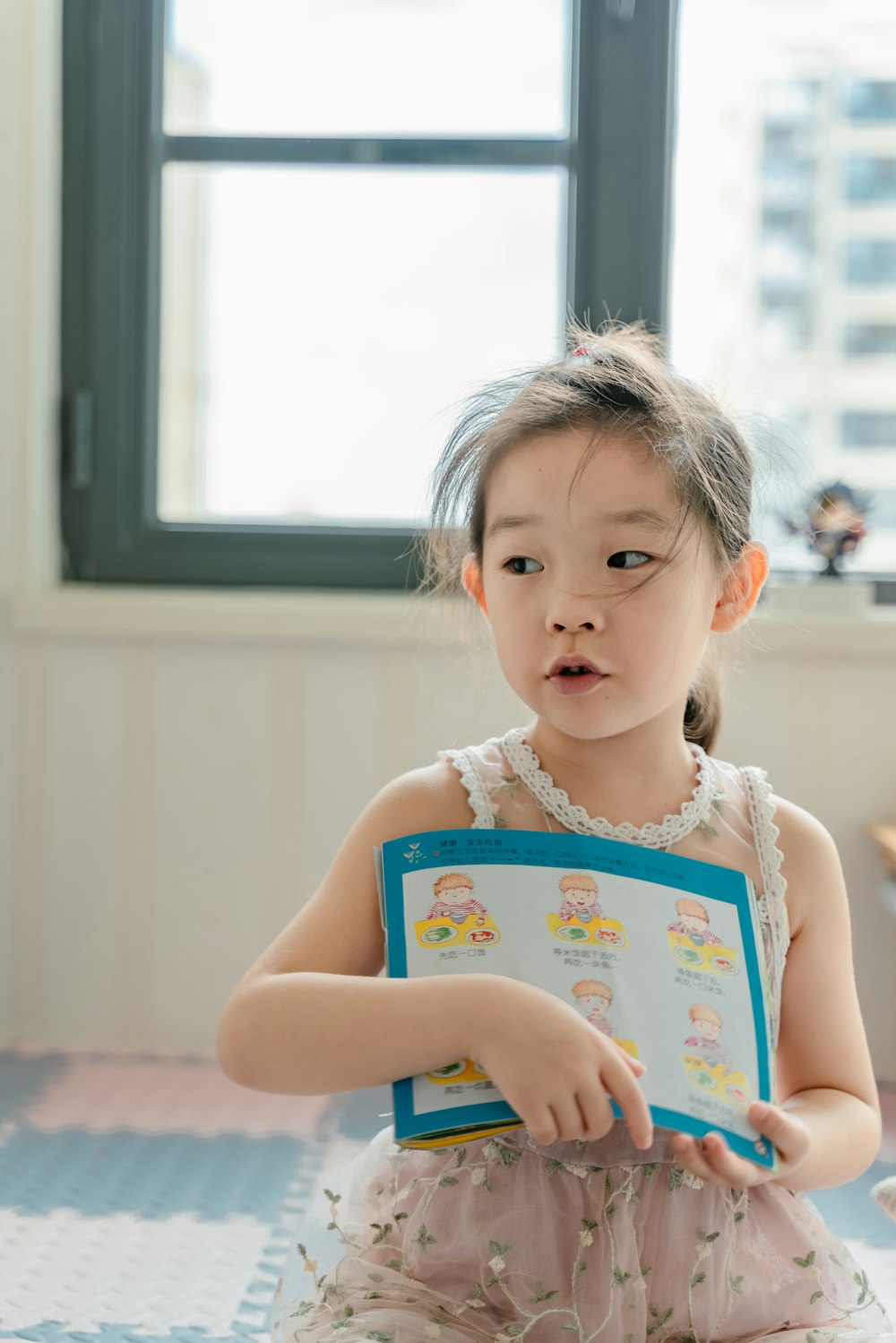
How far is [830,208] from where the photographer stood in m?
1.54

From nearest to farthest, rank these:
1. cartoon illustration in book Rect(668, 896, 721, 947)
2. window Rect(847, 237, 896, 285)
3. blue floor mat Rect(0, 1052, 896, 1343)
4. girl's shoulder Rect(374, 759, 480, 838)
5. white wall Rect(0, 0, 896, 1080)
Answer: cartoon illustration in book Rect(668, 896, 721, 947)
girl's shoulder Rect(374, 759, 480, 838)
blue floor mat Rect(0, 1052, 896, 1343)
white wall Rect(0, 0, 896, 1080)
window Rect(847, 237, 896, 285)

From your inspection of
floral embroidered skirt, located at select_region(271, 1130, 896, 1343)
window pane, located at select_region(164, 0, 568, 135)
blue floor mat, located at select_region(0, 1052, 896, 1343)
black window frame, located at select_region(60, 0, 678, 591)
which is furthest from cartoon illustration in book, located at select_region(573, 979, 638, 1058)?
window pane, located at select_region(164, 0, 568, 135)

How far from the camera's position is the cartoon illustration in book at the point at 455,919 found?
684 mm

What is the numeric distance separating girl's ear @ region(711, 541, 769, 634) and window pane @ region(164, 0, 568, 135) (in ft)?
Result: 2.85

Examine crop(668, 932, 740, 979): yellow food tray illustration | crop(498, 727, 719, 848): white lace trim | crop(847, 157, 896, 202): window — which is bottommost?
crop(668, 932, 740, 979): yellow food tray illustration

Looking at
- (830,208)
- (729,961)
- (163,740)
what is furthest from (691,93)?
(729,961)

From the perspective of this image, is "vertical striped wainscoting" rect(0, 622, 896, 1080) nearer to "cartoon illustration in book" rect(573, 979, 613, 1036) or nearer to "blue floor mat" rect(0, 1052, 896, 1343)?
"blue floor mat" rect(0, 1052, 896, 1343)

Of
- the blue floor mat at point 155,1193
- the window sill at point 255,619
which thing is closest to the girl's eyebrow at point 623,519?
the blue floor mat at point 155,1193

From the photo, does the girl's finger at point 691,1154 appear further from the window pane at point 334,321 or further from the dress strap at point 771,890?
the window pane at point 334,321

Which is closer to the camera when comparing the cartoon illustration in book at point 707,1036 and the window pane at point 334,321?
the cartoon illustration in book at point 707,1036

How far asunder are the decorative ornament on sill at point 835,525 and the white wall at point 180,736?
0.34 ft

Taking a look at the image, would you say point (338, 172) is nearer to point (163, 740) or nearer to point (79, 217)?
point (79, 217)

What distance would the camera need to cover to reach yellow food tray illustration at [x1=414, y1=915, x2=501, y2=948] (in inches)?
26.9

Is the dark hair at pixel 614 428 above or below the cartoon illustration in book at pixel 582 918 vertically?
above
